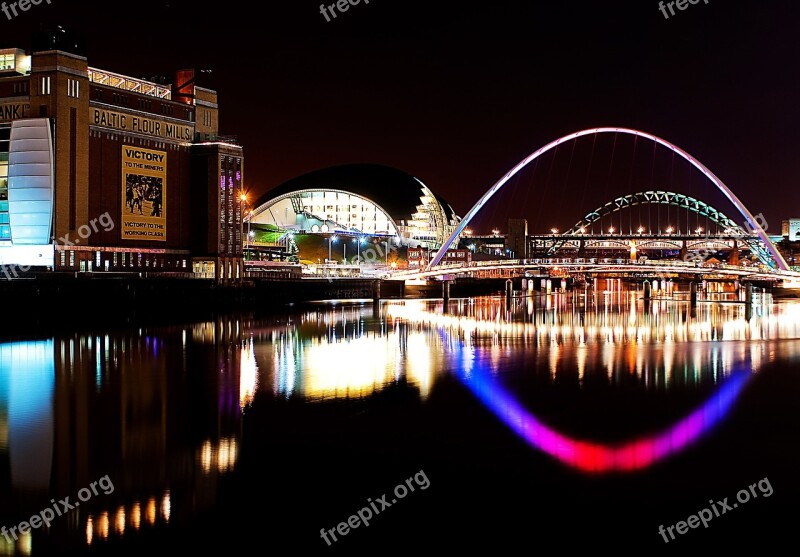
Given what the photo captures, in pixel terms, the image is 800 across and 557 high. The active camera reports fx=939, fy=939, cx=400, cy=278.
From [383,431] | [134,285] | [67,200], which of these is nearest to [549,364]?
[383,431]

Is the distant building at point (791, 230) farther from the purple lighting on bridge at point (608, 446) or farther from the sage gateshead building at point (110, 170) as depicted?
the purple lighting on bridge at point (608, 446)

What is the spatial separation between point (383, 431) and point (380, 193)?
313 ft

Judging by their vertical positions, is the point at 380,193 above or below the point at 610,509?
above

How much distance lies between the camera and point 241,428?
20594 millimetres

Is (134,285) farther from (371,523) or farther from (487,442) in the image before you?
(371,523)

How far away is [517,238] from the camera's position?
129 meters

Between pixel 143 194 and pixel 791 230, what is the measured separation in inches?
4314

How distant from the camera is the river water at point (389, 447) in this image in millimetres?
14102

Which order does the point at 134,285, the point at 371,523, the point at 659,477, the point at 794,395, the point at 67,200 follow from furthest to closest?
1. the point at 67,200
2. the point at 134,285
3. the point at 794,395
4. the point at 659,477
5. the point at 371,523

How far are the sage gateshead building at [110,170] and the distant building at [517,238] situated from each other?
68802mm

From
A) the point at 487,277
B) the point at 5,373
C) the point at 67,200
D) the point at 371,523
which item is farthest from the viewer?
the point at 487,277

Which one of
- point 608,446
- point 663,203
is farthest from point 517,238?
point 608,446

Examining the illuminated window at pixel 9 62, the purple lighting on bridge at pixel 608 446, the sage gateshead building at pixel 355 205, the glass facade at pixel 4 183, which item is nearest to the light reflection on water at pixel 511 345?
the purple lighting on bridge at pixel 608 446

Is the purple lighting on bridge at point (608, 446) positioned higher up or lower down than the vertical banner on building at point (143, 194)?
lower down
